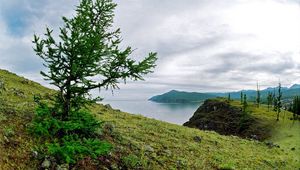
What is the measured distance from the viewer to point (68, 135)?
1850cm

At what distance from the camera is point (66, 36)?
1756 cm

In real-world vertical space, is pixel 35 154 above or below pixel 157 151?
above

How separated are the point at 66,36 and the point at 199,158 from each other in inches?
568

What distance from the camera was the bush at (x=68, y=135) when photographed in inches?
649

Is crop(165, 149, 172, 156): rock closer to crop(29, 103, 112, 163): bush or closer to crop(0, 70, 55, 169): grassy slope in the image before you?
crop(29, 103, 112, 163): bush

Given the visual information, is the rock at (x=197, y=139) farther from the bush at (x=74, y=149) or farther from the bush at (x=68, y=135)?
the bush at (x=74, y=149)

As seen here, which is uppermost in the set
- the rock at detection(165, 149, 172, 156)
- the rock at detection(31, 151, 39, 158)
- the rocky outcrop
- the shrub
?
the rock at detection(31, 151, 39, 158)

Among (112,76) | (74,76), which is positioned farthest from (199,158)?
(74,76)

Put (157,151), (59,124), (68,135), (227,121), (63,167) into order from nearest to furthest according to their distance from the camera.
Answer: (63,167) → (59,124) → (68,135) → (157,151) → (227,121)

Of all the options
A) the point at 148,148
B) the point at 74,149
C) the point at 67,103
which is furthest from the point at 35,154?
the point at 148,148

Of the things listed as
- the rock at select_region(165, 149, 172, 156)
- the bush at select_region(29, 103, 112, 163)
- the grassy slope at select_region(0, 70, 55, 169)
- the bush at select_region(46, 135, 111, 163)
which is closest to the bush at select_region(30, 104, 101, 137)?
the bush at select_region(29, 103, 112, 163)

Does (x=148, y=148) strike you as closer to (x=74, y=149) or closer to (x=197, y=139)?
(x=74, y=149)

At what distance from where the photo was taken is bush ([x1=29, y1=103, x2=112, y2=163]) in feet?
54.1

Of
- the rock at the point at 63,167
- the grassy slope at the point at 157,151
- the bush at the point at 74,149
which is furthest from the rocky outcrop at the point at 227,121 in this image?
the rock at the point at 63,167
